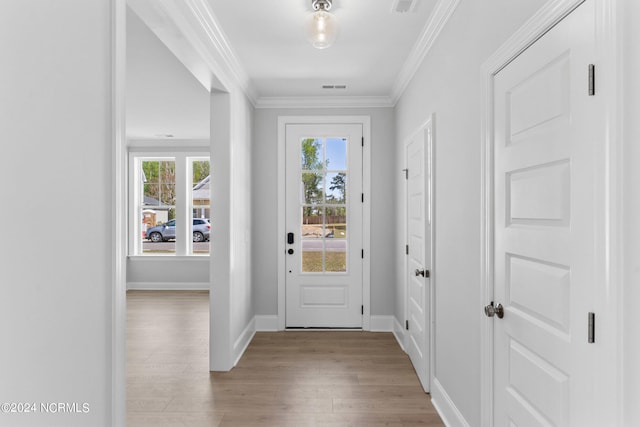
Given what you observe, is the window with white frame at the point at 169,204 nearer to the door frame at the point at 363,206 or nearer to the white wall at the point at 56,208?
the door frame at the point at 363,206

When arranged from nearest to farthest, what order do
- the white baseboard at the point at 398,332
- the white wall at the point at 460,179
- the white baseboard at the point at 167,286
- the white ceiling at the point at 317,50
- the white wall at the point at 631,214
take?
the white wall at the point at 631,214
the white wall at the point at 460,179
the white ceiling at the point at 317,50
the white baseboard at the point at 398,332
the white baseboard at the point at 167,286

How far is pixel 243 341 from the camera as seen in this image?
370 centimetres

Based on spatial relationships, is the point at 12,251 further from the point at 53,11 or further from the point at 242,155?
the point at 242,155

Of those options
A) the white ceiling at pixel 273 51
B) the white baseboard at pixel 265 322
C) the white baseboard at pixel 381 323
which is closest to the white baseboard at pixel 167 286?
the white baseboard at pixel 265 322

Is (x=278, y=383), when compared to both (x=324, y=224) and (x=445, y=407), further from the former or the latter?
(x=324, y=224)

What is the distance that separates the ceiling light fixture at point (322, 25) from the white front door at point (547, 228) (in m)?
Result: 1.10

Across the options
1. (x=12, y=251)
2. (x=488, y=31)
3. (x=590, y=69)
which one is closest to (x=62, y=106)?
(x=12, y=251)

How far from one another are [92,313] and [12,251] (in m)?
0.40

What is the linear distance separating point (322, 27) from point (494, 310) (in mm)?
1817

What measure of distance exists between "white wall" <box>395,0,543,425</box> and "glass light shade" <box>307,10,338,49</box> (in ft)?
2.32

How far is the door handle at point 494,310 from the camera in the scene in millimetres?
1649

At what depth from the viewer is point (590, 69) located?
106 cm

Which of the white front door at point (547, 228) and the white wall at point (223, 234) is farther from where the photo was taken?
the white wall at point (223, 234)

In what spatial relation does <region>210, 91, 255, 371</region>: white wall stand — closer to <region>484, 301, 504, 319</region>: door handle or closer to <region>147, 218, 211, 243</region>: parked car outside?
<region>484, 301, 504, 319</region>: door handle
